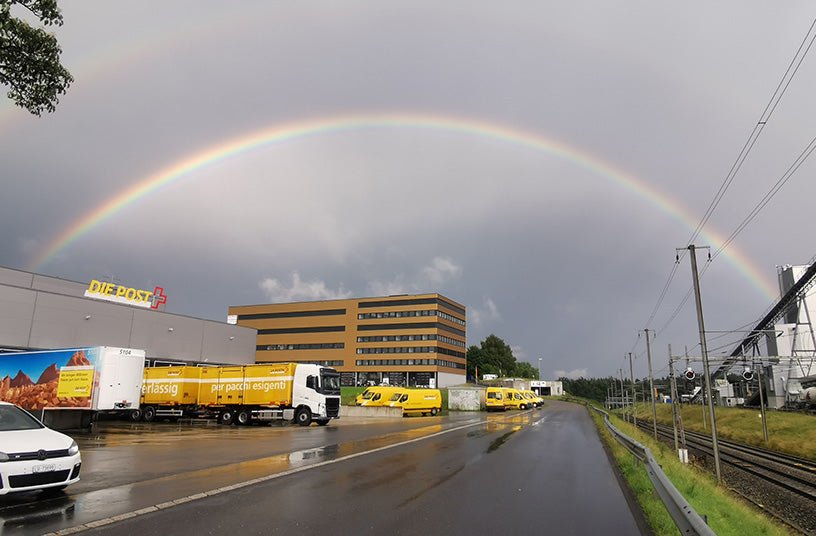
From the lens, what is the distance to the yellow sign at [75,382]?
984 inches

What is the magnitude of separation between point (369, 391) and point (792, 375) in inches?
Answer: 2107

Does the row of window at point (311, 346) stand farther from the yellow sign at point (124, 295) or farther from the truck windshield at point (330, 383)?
the truck windshield at point (330, 383)

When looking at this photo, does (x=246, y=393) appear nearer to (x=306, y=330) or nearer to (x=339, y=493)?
(x=339, y=493)

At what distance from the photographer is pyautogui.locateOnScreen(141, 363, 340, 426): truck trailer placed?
31.5 meters

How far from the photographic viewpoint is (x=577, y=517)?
8234 millimetres

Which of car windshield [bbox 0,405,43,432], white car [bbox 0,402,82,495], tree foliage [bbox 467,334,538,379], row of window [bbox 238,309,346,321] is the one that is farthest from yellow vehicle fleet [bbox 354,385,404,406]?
tree foliage [bbox 467,334,538,379]

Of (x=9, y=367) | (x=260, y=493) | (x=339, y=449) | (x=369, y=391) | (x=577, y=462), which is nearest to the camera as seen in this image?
(x=260, y=493)

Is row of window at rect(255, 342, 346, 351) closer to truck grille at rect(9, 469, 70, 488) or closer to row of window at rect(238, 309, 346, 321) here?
row of window at rect(238, 309, 346, 321)

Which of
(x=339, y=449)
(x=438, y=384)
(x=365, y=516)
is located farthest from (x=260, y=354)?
(x=365, y=516)

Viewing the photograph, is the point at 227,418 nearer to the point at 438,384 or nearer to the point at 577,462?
the point at 577,462

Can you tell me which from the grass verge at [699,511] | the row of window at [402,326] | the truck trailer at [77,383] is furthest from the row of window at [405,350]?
the grass verge at [699,511]

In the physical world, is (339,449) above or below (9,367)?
below

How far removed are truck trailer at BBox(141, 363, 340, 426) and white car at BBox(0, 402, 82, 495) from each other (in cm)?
2258

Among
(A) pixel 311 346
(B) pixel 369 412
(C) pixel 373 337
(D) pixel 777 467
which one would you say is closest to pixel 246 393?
(B) pixel 369 412
